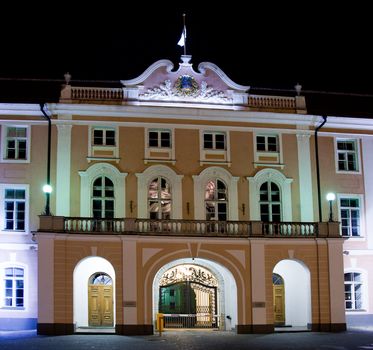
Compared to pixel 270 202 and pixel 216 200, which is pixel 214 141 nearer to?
pixel 216 200

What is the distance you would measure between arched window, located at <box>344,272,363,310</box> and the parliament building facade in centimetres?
6

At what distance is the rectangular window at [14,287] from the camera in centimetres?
3284

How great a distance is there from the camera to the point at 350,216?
3625 cm

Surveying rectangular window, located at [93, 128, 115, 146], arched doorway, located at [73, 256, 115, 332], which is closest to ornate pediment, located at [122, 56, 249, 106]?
rectangular window, located at [93, 128, 115, 146]

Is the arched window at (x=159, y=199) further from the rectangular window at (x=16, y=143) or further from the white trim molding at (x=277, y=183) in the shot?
the rectangular window at (x=16, y=143)

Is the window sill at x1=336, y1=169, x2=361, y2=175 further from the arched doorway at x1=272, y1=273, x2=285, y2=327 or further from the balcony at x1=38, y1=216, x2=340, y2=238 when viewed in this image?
the arched doorway at x1=272, y1=273, x2=285, y2=327

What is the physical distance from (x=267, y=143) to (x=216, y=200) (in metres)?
3.83

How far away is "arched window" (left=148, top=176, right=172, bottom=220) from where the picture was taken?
34375 mm

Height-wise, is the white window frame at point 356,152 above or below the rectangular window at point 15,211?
above

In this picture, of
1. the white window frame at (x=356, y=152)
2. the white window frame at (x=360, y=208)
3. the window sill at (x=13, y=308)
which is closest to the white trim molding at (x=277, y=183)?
the white window frame at (x=360, y=208)

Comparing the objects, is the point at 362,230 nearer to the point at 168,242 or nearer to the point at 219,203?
the point at 219,203

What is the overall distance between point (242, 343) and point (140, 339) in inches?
163

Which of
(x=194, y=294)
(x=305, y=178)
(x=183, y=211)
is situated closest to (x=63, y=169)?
(x=183, y=211)

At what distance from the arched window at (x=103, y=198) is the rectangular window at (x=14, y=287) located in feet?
13.8
